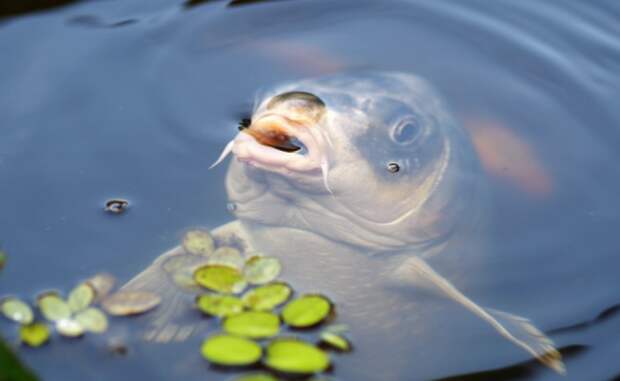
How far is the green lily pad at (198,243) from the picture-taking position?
3135 millimetres

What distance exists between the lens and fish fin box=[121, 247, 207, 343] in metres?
2.89

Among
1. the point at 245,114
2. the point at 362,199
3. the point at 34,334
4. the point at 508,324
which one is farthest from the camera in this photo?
the point at 245,114

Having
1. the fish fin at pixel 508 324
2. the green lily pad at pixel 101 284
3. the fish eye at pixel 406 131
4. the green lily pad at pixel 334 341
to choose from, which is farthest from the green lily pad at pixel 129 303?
the fish eye at pixel 406 131

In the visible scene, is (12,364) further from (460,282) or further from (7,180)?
(460,282)

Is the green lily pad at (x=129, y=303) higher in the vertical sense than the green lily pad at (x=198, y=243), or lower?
lower

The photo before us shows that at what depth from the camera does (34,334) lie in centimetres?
274

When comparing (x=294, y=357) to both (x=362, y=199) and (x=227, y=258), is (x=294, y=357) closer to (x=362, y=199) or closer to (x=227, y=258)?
(x=227, y=258)

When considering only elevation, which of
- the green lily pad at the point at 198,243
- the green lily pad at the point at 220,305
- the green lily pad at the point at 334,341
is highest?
the green lily pad at the point at 198,243

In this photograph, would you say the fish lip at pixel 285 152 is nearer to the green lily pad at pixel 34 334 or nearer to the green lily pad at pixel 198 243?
the green lily pad at pixel 198 243

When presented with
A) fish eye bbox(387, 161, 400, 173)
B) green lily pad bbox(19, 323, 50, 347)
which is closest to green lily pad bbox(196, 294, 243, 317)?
green lily pad bbox(19, 323, 50, 347)

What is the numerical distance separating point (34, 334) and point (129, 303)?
13.2 inches

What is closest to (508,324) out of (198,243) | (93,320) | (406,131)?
(406,131)

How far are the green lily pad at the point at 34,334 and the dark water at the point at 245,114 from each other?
1.4 inches

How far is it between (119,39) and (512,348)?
2.66m
